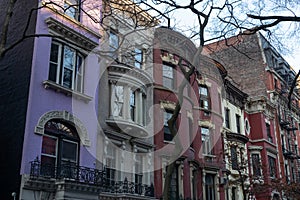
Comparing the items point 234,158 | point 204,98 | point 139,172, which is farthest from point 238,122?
point 139,172

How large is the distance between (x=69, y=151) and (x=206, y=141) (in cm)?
1291

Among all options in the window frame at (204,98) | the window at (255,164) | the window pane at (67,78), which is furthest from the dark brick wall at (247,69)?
the window pane at (67,78)

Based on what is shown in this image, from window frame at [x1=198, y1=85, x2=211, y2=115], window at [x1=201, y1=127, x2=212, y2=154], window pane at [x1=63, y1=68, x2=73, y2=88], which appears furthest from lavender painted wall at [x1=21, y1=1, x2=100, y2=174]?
window frame at [x1=198, y1=85, x2=211, y2=115]

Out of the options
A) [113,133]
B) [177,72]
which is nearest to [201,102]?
[177,72]

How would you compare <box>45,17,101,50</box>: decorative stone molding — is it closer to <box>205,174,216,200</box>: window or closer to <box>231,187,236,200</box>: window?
<box>205,174,216,200</box>: window

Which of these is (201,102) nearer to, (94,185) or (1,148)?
(94,185)

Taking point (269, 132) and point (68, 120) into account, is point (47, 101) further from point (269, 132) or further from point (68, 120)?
point (269, 132)

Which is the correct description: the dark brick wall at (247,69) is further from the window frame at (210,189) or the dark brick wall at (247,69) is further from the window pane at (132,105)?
the window pane at (132,105)

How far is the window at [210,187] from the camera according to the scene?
26572mm

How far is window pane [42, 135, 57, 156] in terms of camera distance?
16.2 meters

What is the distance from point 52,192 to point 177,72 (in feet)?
44.5

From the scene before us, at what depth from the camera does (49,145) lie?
16453mm

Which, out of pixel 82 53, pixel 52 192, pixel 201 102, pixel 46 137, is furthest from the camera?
pixel 201 102

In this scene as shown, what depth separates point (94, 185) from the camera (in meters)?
16.5
